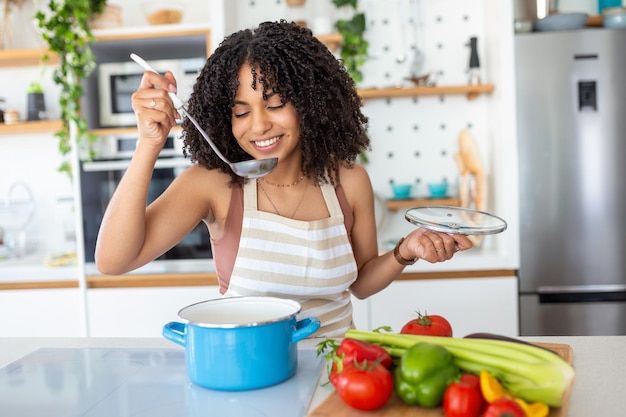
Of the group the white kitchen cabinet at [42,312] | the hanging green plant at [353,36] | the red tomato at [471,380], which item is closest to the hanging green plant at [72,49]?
the white kitchen cabinet at [42,312]

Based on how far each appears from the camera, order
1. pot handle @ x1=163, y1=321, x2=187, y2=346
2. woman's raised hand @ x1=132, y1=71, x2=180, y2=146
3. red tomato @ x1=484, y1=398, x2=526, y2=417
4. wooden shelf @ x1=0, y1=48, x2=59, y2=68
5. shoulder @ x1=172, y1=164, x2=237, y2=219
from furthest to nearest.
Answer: wooden shelf @ x1=0, y1=48, x2=59, y2=68 → shoulder @ x1=172, y1=164, x2=237, y2=219 → woman's raised hand @ x1=132, y1=71, x2=180, y2=146 → pot handle @ x1=163, y1=321, x2=187, y2=346 → red tomato @ x1=484, y1=398, x2=526, y2=417

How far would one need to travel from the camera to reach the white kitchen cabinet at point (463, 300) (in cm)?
234

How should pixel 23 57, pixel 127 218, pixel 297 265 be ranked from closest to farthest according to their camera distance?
pixel 127 218 → pixel 297 265 → pixel 23 57

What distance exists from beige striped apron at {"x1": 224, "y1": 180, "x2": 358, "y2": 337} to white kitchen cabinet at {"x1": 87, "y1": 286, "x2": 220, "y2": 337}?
1200 millimetres

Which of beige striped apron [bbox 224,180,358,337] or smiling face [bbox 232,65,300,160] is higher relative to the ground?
smiling face [bbox 232,65,300,160]

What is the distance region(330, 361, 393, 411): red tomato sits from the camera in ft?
2.42

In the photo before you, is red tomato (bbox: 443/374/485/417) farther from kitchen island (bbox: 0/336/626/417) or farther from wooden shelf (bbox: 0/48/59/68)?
wooden shelf (bbox: 0/48/59/68)

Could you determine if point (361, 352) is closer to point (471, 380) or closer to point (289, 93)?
point (471, 380)

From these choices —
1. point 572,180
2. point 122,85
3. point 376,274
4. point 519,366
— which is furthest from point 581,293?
point 122,85

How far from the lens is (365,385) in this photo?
2.42ft

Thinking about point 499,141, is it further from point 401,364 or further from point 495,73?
point 401,364

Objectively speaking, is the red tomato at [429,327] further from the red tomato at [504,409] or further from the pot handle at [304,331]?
the red tomato at [504,409]

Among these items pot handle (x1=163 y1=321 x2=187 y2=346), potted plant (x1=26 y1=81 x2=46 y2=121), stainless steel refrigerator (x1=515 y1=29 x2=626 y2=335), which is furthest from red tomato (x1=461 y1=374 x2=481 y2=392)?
potted plant (x1=26 y1=81 x2=46 y2=121)

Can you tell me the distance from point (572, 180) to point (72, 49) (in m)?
1.94
